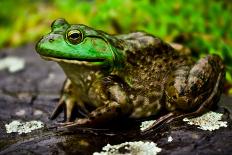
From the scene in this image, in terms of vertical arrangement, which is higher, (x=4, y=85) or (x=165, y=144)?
(x=4, y=85)

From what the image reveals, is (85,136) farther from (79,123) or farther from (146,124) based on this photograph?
(146,124)

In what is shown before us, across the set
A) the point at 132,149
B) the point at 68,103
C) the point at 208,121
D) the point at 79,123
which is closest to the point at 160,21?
the point at 68,103

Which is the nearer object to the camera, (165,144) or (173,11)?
(165,144)

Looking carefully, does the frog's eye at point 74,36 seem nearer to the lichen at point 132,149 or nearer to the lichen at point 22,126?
the lichen at point 22,126

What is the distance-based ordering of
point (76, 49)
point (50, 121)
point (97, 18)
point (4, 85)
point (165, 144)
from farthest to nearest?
1. point (97, 18)
2. point (4, 85)
3. point (50, 121)
4. point (76, 49)
5. point (165, 144)

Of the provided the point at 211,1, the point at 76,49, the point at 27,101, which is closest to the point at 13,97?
the point at 27,101

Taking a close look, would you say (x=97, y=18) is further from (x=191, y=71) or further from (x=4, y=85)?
(x=191, y=71)

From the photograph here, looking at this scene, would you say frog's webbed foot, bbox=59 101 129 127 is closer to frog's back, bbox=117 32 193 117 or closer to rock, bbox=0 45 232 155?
rock, bbox=0 45 232 155
